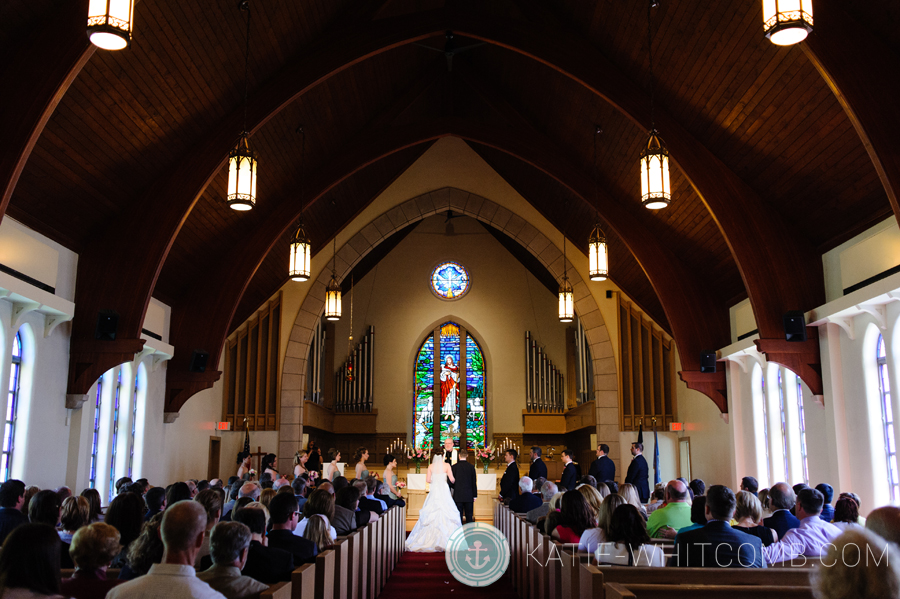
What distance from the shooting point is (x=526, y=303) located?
17688 millimetres

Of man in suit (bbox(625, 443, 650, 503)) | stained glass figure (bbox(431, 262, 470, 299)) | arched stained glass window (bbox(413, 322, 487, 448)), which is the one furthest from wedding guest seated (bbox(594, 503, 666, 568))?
stained glass figure (bbox(431, 262, 470, 299))

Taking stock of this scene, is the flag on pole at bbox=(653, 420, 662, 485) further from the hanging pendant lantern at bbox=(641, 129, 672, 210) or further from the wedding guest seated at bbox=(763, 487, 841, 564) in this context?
the wedding guest seated at bbox=(763, 487, 841, 564)

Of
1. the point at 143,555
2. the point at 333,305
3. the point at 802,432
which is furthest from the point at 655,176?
the point at 333,305

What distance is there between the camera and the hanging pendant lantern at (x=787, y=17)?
13.5ft

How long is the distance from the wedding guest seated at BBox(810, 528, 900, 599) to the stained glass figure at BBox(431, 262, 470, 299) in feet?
52.6

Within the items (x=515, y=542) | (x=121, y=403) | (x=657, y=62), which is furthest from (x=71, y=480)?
(x=657, y=62)

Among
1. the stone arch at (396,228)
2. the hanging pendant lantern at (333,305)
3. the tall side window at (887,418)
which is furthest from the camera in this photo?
the stone arch at (396,228)

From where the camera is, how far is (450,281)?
17844 mm

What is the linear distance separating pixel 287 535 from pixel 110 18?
2831mm

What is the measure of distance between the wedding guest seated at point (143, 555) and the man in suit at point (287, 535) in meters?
0.78

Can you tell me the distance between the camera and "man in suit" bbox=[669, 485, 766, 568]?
370cm

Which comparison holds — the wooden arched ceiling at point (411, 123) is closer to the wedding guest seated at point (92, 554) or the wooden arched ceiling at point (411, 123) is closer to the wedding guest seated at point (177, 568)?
the wedding guest seated at point (92, 554)

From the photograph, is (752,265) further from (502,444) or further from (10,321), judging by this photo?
(502,444)

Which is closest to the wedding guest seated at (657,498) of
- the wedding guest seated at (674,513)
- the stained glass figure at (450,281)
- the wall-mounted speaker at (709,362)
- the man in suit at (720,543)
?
the wedding guest seated at (674,513)
